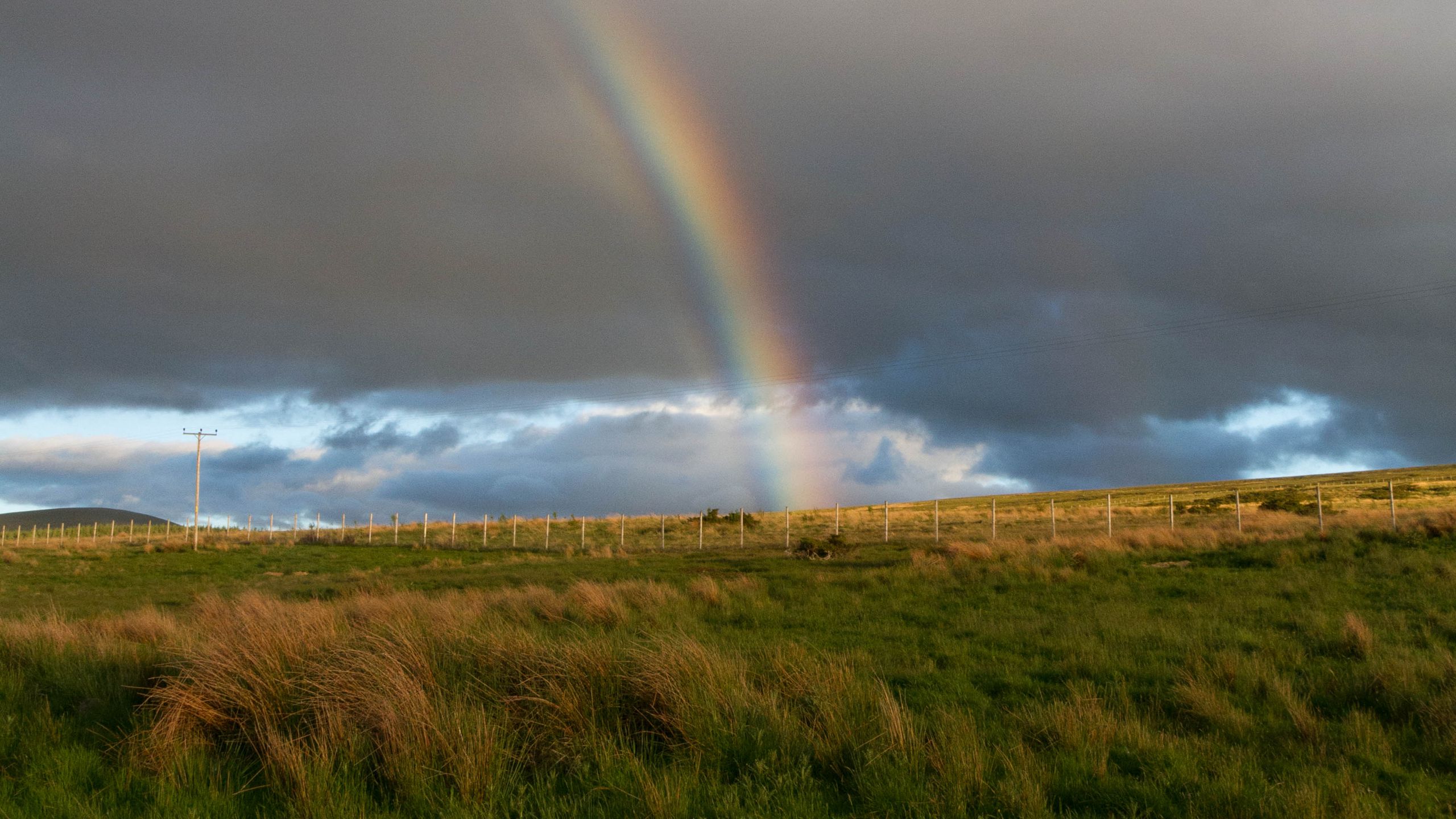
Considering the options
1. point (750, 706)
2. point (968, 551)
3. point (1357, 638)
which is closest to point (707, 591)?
point (968, 551)

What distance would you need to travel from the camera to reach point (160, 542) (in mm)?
60469

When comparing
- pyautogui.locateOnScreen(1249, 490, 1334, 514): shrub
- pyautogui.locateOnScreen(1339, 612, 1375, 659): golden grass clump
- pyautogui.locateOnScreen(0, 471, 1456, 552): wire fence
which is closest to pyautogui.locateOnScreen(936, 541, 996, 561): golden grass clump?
pyautogui.locateOnScreen(0, 471, 1456, 552): wire fence

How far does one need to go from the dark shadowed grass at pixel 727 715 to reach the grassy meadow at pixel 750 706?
4cm

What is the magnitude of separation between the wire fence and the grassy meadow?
16.3 metres

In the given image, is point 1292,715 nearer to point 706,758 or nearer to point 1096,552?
point 706,758

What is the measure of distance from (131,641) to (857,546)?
2715 centimetres

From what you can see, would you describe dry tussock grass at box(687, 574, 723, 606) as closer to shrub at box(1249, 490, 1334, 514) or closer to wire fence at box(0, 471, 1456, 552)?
wire fence at box(0, 471, 1456, 552)

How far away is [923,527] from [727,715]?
46.3m

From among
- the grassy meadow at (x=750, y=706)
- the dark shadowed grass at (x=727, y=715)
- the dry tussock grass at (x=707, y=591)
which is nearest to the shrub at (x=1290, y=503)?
the grassy meadow at (x=750, y=706)

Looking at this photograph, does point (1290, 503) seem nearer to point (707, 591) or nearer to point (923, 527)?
point (923, 527)

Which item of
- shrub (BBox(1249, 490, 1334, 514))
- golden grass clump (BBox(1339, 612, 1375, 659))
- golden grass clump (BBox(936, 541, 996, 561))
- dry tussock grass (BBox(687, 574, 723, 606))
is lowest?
dry tussock grass (BBox(687, 574, 723, 606))

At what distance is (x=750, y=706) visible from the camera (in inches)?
313

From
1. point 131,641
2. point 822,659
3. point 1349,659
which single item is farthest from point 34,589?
point 1349,659

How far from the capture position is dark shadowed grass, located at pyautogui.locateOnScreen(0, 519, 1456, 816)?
652 cm
